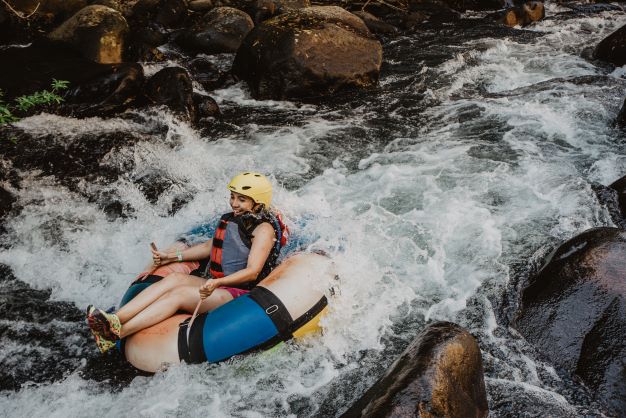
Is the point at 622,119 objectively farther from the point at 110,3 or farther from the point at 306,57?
the point at 110,3

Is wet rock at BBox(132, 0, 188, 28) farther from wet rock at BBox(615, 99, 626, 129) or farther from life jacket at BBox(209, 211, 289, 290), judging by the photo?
wet rock at BBox(615, 99, 626, 129)

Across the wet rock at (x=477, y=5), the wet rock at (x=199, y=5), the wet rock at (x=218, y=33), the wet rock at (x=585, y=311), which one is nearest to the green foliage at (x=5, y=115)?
the wet rock at (x=218, y=33)

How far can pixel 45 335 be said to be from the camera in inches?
180

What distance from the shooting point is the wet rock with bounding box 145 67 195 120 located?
856 cm

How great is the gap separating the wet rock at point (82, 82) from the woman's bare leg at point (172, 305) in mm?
5251

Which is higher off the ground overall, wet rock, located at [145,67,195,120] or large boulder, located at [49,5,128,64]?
large boulder, located at [49,5,128,64]

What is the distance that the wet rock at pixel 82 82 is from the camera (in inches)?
328

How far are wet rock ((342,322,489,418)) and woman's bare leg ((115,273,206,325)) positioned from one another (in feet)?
6.26

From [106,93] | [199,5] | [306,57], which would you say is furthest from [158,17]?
[306,57]

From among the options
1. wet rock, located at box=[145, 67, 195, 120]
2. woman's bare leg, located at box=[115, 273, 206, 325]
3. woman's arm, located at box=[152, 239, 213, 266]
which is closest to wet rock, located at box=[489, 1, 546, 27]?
wet rock, located at box=[145, 67, 195, 120]

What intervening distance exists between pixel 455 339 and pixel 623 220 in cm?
349

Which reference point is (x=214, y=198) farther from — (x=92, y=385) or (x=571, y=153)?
(x=571, y=153)

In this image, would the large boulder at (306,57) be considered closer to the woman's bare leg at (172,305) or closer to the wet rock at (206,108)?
the wet rock at (206,108)

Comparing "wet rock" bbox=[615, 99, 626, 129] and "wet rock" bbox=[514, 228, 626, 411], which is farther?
"wet rock" bbox=[615, 99, 626, 129]
